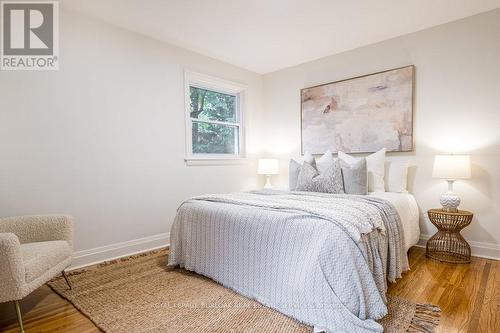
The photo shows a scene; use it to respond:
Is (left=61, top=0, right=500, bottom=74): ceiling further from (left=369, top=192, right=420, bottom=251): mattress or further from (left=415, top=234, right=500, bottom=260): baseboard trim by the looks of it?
(left=415, top=234, right=500, bottom=260): baseboard trim

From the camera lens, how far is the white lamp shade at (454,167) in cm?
259

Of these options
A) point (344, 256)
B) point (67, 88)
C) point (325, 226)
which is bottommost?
point (344, 256)

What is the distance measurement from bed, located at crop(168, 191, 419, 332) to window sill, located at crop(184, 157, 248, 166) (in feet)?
3.65

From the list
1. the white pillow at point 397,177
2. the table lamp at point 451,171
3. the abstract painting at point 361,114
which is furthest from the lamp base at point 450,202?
the abstract painting at point 361,114

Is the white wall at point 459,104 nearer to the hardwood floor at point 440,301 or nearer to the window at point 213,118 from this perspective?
the hardwood floor at point 440,301

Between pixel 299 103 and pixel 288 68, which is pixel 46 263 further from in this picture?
pixel 288 68

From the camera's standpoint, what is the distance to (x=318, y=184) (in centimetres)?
292

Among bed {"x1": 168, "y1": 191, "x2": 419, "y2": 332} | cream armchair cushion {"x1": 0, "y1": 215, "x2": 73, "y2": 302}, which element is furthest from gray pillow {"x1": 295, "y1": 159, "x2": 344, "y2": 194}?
cream armchair cushion {"x1": 0, "y1": 215, "x2": 73, "y2": 302}

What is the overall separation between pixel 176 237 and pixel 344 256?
61.9 inches

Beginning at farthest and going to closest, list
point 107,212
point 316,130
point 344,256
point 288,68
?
1. point 288,68
2. point 316,130
3. point 107,212
4. point 344,256

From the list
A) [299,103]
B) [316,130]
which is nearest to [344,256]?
[316,130]

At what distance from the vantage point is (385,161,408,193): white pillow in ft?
9.98

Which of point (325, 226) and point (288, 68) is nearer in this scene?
point (325, 226)

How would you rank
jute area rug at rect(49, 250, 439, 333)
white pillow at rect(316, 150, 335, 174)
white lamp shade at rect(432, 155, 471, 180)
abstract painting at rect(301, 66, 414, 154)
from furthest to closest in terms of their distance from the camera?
abstract painting at rect(301, 66, 414, 154)
white pillow at rect(316, 150, 335, 174)
white lamp shade at rect(432, 155, 471, 180)
jute area rug at rect(49, 250, 439, 333)
